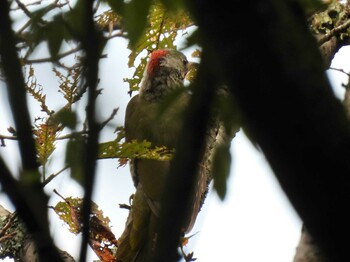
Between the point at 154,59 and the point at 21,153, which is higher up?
the point at 154,59

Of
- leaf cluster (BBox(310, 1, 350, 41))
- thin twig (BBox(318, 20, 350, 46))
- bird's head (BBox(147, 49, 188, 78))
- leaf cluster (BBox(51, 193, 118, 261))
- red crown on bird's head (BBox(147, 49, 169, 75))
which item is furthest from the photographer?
bird's head (BBox(147, 49, 188, 78))

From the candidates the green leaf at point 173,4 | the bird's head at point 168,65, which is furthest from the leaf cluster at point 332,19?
the green leaf at point 173,4

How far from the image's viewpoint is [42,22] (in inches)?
77.2

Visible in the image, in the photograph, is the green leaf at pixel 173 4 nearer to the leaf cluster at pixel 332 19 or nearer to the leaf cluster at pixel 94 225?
the leaf cluster at pixel 94 225

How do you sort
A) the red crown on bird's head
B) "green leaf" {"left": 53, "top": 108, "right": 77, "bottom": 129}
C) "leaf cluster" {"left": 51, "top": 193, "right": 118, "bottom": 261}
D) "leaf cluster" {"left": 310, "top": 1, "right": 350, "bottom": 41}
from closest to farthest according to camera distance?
1. "green leaf" {"left": 53, "top": 108, "right": 77, "bottom": 129}
2. "leaf cluster" {"left": 51, "top": 193, "right": 118, "bottom": 261}
3. "leaf cluster" {"left": 310, "top": 1, "right": 350, "bottom": 41}
4. the red crown on bird's head

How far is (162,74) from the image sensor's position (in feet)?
17.8

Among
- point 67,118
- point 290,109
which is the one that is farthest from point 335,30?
point 290,109

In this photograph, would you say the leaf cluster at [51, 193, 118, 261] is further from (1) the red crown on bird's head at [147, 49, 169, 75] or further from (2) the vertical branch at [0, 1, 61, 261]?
(2) the vertical branch at [0, 1, 61, 261]

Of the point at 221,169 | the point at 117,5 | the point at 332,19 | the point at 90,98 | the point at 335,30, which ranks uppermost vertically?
the point at 332,19

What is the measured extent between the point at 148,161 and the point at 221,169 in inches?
125

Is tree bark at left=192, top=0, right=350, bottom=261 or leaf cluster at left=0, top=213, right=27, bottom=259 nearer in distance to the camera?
tree bark at left=192, top=0, right=350, bottom=261

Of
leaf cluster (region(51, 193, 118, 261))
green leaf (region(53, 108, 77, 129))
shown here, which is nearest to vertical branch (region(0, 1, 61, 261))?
green leaf (region(53, 108, 77, 129))

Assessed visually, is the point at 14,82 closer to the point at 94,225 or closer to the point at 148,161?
the point at 94,225

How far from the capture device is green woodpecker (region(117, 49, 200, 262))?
464 cm
